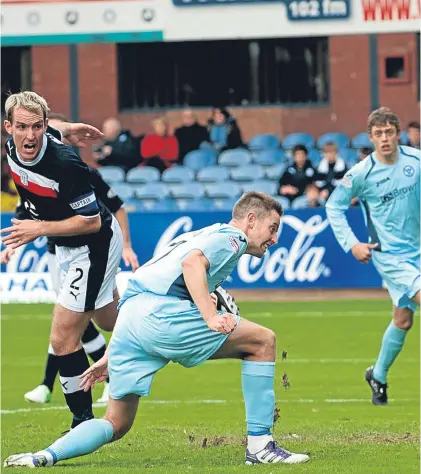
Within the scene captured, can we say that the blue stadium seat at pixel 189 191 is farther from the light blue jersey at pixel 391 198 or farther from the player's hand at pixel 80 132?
the player's hand at pixel 80 132

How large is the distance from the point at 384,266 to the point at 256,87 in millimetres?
16191

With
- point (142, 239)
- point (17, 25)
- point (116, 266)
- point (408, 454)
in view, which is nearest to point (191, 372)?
point (116, 266)

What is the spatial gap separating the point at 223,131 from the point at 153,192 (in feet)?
7.25

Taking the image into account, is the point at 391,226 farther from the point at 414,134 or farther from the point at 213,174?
the point at 213,174

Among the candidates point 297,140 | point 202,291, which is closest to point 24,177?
point 202,291

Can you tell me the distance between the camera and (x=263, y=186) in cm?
2200

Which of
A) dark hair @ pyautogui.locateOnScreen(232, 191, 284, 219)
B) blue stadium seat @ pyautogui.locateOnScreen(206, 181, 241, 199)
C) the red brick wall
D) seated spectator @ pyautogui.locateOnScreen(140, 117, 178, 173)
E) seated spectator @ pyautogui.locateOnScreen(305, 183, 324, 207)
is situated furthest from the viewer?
A: the red brick wall

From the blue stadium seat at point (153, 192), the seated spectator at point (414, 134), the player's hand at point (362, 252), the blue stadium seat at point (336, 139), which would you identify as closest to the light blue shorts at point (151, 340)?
the player's hand at point (362, 252)

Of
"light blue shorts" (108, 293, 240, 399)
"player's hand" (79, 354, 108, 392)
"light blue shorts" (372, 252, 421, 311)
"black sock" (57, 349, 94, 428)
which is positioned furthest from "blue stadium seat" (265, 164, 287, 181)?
"light blue shorts" (108, 293, 240, 399)

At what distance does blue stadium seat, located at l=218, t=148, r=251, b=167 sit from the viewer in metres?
23.2

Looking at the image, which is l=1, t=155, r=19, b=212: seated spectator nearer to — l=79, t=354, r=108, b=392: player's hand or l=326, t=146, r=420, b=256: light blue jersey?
l=326, t=146, r=420, b=256: light blue jersey

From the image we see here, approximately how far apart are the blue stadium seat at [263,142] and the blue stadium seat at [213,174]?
1548mm

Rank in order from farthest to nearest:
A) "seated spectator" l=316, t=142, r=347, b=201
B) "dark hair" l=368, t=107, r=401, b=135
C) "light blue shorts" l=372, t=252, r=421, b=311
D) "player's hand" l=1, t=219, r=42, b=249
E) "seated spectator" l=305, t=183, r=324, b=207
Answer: "seated spectator" l=316, t=142, r=347, b=201
"seated spectator" l=305, t=183, r=324, b=207
"light blue shorts" l=372, t=252, r=421, b=311
"dark hair" l=368, t=107, r=401, b=135
"player's hand" l=1, t=219, r=42, b=249

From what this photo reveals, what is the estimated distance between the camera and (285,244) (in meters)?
18.8
